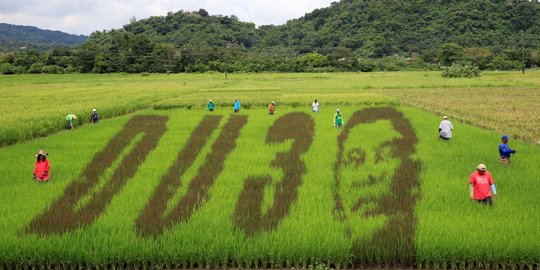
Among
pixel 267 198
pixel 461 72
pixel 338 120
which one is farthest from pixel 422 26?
pixel 267 198

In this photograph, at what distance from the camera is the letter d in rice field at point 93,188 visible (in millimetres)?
7074

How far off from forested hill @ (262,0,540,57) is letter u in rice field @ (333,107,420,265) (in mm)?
84891

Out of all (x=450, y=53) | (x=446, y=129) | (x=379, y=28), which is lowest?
(x=446, y=129)

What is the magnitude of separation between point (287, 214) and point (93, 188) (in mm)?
4341

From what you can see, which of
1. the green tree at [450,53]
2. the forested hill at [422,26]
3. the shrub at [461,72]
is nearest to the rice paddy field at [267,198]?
the shrub at [461,72]

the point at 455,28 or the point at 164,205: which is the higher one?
the point at 455,28

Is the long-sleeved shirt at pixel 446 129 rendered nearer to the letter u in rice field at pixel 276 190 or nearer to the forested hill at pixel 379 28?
the letter u in rice field at pixel 276 190

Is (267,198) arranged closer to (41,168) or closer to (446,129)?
(41,168)

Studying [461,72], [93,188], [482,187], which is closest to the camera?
[482,187]

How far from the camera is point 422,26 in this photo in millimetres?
105562

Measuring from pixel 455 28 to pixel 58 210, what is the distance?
10579cm

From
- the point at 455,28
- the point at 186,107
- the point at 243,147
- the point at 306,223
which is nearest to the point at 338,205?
the point at 306,223

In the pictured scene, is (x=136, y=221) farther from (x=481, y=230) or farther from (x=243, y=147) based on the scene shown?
(x=243, y=147)

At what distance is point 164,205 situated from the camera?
807cm
